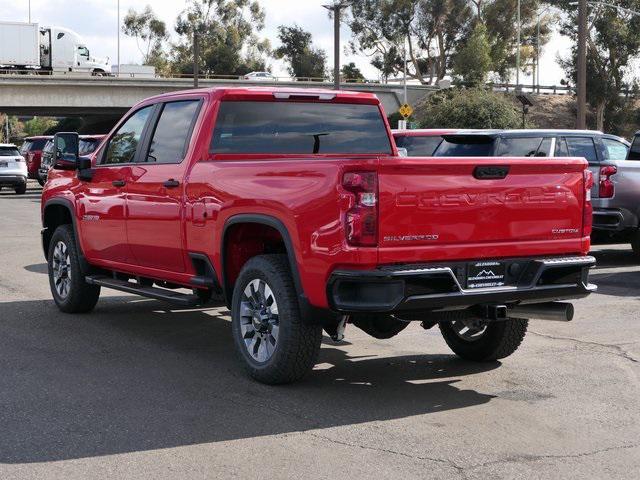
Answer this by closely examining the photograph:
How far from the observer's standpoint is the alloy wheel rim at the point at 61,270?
30.3ft

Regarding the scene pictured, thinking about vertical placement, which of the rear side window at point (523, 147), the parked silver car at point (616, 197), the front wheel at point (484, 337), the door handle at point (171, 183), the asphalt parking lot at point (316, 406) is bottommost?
the asphalt parking lot at point (316, 406)

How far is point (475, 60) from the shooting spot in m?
82.3

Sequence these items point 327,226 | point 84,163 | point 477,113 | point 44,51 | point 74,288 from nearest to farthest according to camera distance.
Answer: point 327,226 < point 84,163 < point 74,288 < point 477,113 < point 44,51

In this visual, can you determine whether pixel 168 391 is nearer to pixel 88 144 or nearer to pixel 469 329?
pixel 469 329

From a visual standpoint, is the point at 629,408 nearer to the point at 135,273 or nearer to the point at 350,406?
the point at 350,406

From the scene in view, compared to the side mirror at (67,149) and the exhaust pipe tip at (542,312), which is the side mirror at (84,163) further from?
the exhaust pipe tip at (542,312)

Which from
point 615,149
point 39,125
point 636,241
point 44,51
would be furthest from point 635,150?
point 39,125

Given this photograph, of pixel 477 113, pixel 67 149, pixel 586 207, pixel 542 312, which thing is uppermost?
pixel 477 113

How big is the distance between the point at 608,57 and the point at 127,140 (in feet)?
238

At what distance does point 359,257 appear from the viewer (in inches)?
222

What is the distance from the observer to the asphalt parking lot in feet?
16.0

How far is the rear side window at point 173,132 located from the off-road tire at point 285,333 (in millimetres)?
1412

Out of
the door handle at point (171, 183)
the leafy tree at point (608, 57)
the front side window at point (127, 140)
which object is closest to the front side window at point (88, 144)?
the front side window at point (127, 140)

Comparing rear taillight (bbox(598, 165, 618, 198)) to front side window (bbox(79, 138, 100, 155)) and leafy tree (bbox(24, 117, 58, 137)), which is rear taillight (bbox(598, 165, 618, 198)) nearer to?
front side window (bbox(79, 138, 100, 155))
